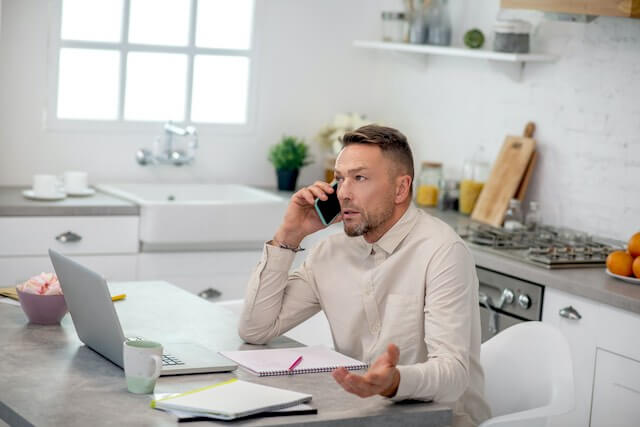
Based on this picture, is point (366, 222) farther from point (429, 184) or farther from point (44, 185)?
point (429, 184)

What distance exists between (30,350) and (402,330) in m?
0.88

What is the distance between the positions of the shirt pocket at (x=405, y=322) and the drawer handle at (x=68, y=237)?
2.01m

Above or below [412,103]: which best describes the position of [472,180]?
below

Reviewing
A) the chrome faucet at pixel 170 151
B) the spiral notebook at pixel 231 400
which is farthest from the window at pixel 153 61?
the spiral notebook at pixel 231 400

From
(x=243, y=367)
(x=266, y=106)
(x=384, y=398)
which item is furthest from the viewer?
(x=266, y=106)

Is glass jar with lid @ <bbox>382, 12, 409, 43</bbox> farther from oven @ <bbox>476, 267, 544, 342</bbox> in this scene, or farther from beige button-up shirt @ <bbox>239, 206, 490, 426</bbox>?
beige button-up shirt @ <bbox>239, 206, 490, 426</bbox>

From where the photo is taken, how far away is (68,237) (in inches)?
161

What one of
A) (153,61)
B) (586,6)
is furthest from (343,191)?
(153,61)

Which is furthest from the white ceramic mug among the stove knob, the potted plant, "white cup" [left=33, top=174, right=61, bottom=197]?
the potted plant

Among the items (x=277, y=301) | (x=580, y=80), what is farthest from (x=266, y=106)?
(x=277, y=301)

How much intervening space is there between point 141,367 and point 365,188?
2.54 ft

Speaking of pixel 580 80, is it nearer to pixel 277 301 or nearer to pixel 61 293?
pixel 277 301

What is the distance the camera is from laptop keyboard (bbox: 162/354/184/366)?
2.23 metres

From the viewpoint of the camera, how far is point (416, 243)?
98.0 inches
